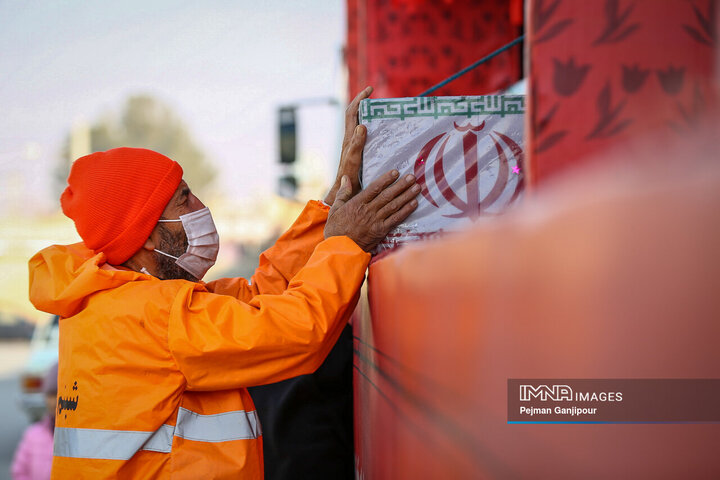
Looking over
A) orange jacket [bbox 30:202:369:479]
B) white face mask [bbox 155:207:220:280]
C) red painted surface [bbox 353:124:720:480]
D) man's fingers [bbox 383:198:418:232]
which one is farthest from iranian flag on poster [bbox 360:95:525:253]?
red painted surface [bbox 353:124:720:480]

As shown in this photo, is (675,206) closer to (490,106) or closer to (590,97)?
(590,97)

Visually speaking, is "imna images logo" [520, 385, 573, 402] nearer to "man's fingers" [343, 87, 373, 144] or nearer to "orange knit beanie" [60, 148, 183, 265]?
"man's fingers" [343, 87, 373, 144]

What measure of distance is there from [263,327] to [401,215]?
47 centimetres

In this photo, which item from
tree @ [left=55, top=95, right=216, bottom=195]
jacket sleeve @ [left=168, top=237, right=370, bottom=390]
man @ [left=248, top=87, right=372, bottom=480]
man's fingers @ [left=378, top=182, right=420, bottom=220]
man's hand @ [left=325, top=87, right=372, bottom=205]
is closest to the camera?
jacket sleeve @ [left=168, top=237, right=370, bottom=390]

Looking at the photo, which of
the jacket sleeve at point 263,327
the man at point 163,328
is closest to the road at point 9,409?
the man at point 163,328

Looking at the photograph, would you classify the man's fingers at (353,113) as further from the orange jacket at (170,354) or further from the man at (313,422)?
the man at (313,422)

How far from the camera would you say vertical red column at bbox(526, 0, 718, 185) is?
2.98 feet

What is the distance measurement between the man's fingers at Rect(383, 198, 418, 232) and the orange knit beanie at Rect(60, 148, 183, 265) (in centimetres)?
71

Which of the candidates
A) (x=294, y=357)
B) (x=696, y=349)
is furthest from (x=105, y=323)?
(x=696, y=349)

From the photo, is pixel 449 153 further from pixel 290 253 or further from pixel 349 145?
pixel 290 253

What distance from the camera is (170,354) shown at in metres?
1.86

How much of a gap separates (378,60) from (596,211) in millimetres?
5309

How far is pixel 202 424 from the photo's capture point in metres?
2.01

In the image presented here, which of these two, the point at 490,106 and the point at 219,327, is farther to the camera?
the point at 490,106
